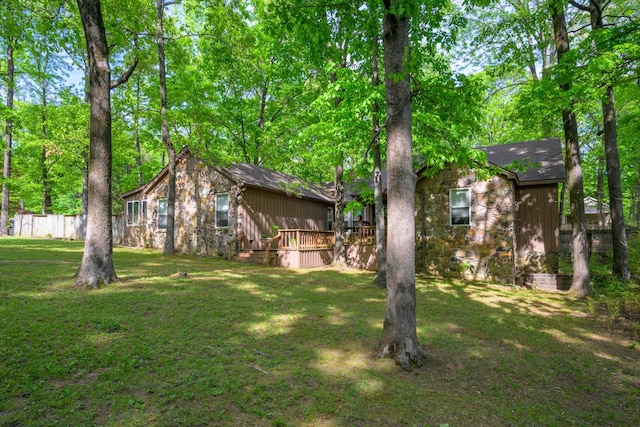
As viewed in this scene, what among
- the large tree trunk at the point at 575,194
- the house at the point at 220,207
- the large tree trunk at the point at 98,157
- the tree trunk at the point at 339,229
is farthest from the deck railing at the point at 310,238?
the large tree trunk at the point at 98,157

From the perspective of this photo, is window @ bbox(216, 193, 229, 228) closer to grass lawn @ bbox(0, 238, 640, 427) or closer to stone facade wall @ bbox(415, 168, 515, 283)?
grass lawn @ bbox(0, 238, 640, 427)

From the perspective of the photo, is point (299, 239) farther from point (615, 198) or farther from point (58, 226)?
point (58, 226)

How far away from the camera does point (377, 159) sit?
31.9 ft

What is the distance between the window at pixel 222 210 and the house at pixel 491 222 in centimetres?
872

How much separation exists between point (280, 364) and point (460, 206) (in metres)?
10.0

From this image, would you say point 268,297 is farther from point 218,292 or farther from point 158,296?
point 158,296

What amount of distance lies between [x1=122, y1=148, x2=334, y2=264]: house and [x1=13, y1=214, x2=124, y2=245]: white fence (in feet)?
4.70

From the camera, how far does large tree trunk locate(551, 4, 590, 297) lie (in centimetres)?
924

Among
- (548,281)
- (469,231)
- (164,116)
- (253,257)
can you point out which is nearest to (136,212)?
(164,116)

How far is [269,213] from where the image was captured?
53.3ft

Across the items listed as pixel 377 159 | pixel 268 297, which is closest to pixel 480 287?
pixel 377 159

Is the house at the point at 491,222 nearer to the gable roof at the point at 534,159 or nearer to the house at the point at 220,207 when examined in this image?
the gable roof at the point at 534,159

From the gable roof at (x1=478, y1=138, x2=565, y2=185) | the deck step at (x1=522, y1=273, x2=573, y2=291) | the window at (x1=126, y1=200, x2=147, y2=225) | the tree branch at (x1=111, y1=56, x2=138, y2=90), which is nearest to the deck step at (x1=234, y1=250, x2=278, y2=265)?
the tree branch at (x1=111, y1=56, x2=138, y2=90)

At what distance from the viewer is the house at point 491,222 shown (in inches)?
439
